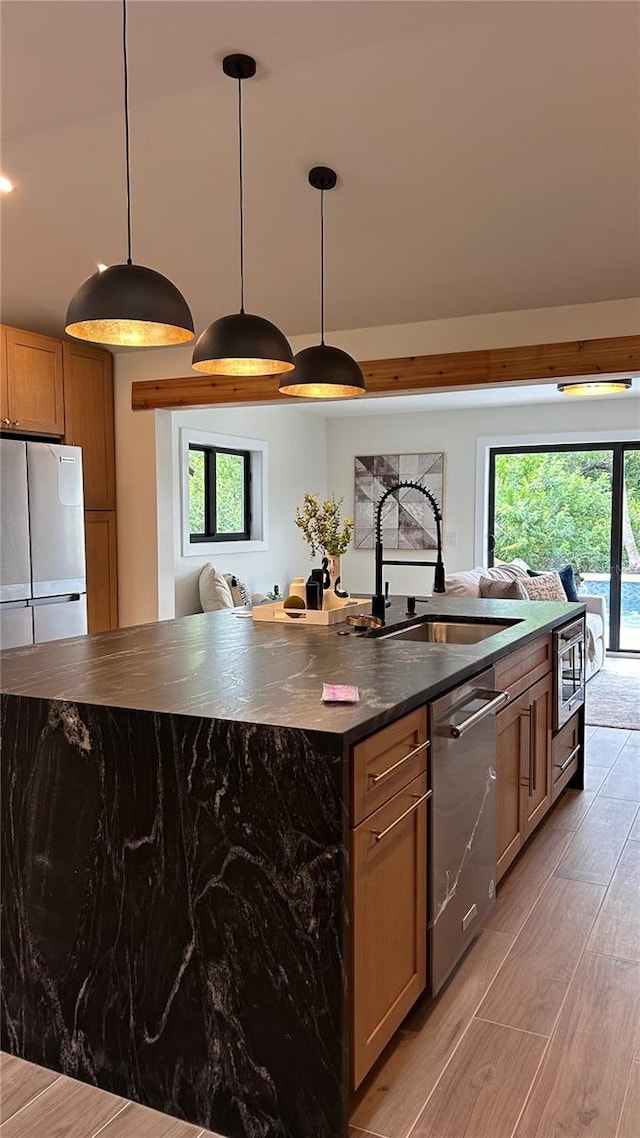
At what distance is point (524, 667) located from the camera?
3055 mm

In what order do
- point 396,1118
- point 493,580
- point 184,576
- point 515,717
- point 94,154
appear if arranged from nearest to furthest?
point 396,1118 < point 515,717 < point 94,154 < point 493,580 < point 184,576

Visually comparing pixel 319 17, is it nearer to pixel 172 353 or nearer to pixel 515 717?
pixel 515 717

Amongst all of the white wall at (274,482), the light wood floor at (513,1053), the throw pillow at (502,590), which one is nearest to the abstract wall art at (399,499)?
the white wall at (274,482)

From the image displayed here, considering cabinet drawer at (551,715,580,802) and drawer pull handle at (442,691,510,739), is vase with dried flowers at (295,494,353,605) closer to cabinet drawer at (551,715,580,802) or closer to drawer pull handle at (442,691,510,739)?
drawer pull handle at (442,691,510,739)

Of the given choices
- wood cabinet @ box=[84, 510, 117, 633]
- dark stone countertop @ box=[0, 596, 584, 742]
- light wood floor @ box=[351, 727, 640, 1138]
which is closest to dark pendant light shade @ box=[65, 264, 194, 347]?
dark stone countertop @ box=[0, 596, 584, 742]

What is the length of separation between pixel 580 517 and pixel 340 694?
21.9 feet

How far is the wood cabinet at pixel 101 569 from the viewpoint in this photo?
5270 millimetres

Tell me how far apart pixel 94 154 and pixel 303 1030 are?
3.43 m

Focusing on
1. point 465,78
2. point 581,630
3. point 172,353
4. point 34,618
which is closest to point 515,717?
point 581,630

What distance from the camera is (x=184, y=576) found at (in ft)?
21.2

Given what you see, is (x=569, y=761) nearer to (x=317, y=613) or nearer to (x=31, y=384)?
(x=317, y=613)

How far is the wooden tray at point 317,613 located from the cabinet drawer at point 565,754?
39.9 inches

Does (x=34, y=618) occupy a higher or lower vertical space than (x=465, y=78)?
lower

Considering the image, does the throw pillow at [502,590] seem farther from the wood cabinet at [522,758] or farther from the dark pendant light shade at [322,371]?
the dark pendant light shade at [322,371]
